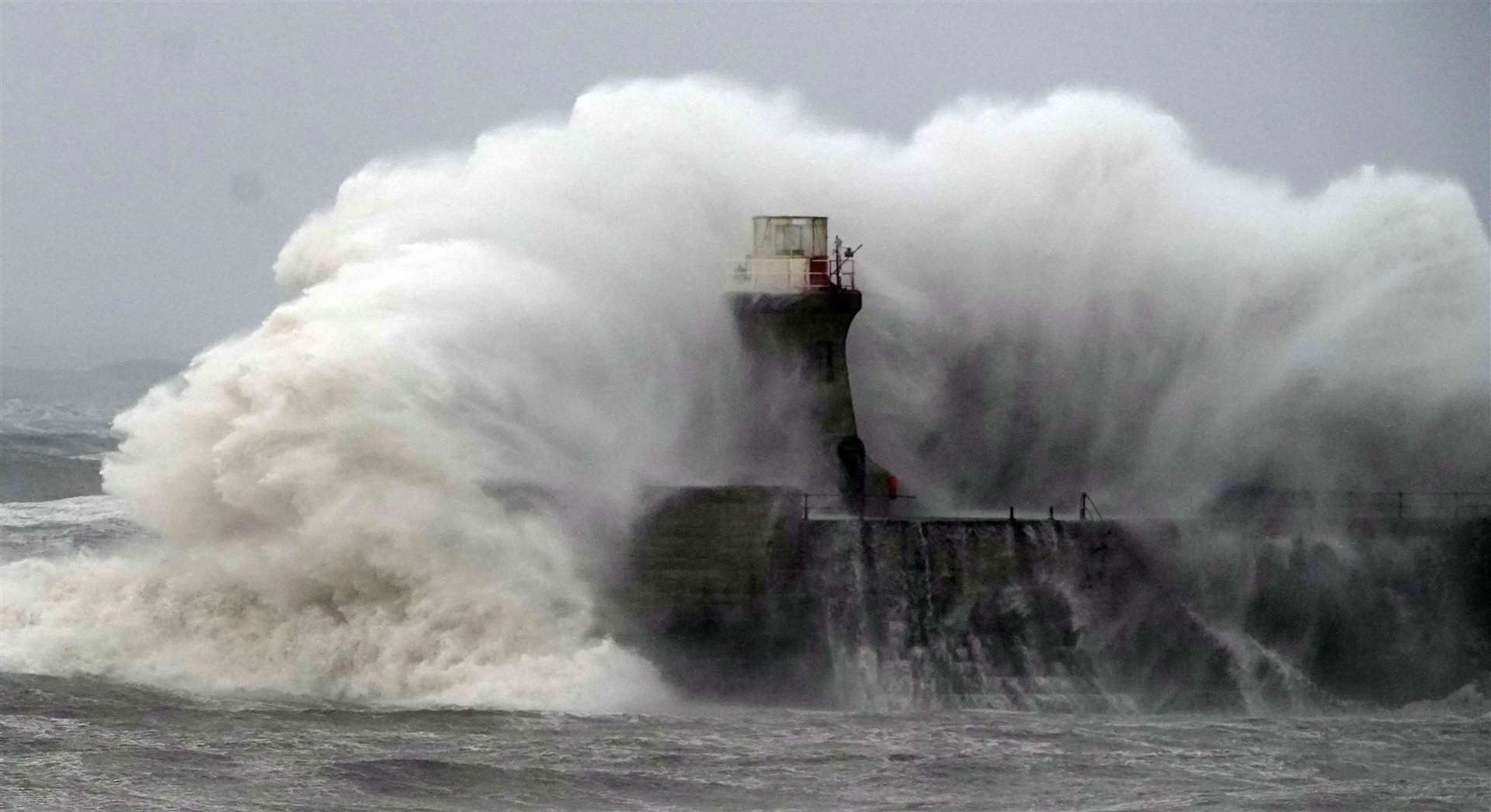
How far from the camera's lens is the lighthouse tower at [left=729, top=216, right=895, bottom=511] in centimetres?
2653

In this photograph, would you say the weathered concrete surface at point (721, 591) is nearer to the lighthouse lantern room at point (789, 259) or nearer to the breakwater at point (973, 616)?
the breakwater at point (973, 616)

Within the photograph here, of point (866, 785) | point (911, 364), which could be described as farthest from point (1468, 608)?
Answer: point (866, 785)

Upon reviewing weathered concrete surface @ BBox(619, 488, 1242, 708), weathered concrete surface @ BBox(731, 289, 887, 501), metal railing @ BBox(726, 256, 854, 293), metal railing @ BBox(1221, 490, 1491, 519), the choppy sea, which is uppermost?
metal railing @ BBox(726, 256, 854, 293)

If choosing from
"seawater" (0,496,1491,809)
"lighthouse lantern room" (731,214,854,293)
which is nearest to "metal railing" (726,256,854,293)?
"lighthouse lantern room" (731,214,854,293)

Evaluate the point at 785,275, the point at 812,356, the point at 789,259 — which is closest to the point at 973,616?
the point at 812,356

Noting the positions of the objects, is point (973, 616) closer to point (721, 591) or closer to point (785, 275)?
point (721, 591)

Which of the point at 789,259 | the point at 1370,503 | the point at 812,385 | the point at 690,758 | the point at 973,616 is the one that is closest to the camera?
the point at 690,758

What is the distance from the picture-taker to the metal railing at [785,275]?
88.1 ft

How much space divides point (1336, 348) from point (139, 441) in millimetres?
13166

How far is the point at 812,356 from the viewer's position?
87.7 ft

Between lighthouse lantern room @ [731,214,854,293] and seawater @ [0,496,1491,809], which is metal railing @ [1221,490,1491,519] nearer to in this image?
seawater @ [0,496,1491,809]

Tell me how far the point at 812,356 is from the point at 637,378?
193 cm

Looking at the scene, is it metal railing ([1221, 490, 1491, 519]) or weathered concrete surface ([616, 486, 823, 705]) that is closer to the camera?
weathered concrete surface ([616, 486, 823, 705])

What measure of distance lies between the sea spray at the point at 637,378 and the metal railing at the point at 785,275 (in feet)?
2.23
